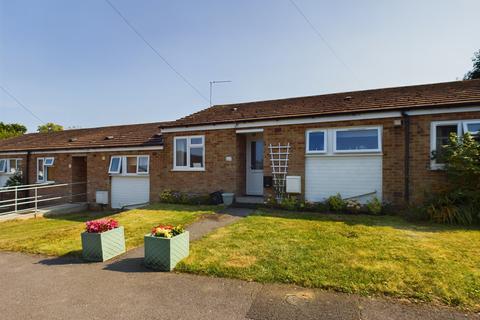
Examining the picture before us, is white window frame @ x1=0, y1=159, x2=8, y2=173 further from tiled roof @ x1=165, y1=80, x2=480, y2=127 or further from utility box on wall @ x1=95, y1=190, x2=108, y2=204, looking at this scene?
tiled roof @ x1=165, y1=80, x2=480, y2=127

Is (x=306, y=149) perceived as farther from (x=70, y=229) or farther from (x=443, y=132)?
(x=70, y=229)

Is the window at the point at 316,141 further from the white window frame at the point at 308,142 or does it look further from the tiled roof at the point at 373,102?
the tiled roof at the point at 373,102

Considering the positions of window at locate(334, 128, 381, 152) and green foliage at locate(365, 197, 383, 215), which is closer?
green foliage at locate(365, 197, 383, 215)

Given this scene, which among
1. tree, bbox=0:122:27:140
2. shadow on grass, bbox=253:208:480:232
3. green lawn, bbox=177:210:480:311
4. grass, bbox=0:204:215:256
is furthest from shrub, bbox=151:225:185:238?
tree, bbox=0:122:27:140

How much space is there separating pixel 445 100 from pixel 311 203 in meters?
4.85

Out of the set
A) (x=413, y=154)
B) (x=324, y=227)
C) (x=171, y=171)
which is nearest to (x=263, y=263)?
(x=324, y=227)

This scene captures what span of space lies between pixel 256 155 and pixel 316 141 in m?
2.76

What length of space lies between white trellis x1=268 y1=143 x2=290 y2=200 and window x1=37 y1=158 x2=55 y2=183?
12.8 m

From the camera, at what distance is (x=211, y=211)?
917cm

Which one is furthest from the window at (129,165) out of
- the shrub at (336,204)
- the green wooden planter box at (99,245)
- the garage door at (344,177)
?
the shrub at (336,204)

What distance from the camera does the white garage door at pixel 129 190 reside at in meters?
13.2

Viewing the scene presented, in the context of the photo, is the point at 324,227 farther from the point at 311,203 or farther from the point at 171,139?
the point at 171,139

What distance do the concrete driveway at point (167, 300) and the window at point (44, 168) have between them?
1322 centimetres

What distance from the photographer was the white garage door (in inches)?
518
